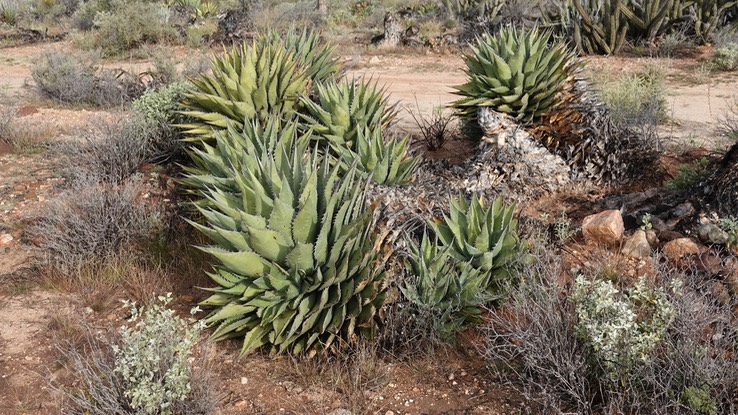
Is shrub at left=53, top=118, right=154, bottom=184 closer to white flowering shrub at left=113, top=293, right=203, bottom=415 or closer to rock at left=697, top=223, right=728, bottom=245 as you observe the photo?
white flowering shrub at left=113, top=293, right=203, bottom=415

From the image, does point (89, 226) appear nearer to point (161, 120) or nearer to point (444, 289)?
point (161, 120)

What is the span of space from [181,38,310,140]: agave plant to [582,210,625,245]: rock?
9.55 feet

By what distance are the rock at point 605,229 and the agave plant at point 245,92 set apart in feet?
9.55

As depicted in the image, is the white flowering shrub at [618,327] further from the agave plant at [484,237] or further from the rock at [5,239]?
the rock at [5,239]

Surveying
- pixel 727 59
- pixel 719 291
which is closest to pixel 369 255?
pixel 719 291

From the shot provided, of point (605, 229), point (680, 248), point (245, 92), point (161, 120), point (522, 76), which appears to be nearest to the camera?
point (680, 248)

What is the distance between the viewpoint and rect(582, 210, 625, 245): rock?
13.7 feet

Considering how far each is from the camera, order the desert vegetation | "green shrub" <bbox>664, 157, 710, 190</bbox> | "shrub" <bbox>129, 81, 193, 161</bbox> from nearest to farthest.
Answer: the desert vegetation < "green shrub" <bbox>664, 157, 710, 190</bbox> < "shrub" <bbox>129, 81, 193, 161</bbox>

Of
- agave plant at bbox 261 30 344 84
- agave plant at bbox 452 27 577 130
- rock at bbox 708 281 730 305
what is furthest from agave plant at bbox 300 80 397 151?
rock at bbox 708 281 730 305

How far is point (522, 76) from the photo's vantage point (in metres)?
5.70

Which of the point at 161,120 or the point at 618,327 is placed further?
the point at 161,120

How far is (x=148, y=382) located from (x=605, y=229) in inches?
122

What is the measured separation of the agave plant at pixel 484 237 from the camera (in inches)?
143

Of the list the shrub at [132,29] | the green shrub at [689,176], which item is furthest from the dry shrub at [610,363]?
the shrub at [132,29]
